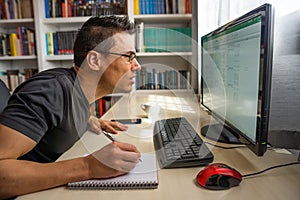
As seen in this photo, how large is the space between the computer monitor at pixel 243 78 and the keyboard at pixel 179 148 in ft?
0.37

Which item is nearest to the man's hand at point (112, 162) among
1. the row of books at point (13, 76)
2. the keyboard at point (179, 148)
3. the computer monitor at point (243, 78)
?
the keyboard at point (179, 148)

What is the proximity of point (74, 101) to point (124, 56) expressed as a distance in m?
0.30

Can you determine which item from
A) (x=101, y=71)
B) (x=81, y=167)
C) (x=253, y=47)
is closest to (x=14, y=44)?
(x=101, y=71)

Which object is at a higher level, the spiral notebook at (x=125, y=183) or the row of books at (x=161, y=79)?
the row of books at (x=161, y=79)

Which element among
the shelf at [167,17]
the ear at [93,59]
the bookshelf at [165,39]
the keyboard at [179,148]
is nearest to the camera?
the keyboard at [179,148]

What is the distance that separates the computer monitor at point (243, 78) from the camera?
559 mm

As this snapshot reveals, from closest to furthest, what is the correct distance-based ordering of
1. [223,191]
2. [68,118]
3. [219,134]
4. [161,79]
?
[223,191] → [68,118] → [219,134] → [161,79]

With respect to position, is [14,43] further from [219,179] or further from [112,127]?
[219,179]

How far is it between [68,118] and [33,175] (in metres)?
0.31

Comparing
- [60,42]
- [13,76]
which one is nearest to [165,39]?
[60,42]

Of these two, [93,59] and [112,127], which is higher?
[93,59]

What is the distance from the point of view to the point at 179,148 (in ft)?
2.45

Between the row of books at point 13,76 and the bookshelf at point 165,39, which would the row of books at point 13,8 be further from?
the bookshelf at point 165,39

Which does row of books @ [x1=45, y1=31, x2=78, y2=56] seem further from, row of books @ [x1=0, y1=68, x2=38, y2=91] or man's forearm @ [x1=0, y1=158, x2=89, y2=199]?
man's forearm @ [x1=0, y1=158, x2=89, y2=199]
